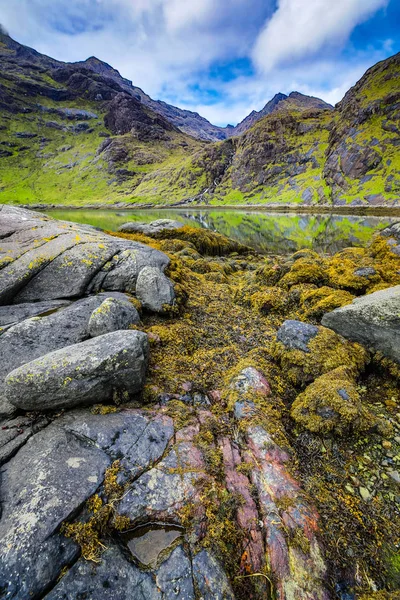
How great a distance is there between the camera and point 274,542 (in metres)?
4.06

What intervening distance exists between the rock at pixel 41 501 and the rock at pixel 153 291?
18.5ft

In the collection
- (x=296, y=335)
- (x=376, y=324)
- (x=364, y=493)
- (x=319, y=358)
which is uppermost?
(x=376, y=324)

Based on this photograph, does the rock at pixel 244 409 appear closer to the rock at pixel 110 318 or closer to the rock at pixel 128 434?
the rock at pixel 128 434

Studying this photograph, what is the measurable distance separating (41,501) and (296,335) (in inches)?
293

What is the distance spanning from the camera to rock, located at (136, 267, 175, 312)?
1023 centimetres

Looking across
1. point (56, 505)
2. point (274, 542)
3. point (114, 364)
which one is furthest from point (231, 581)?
point (114, 364)

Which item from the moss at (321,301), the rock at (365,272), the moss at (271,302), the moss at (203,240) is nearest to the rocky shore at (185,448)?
the moss at (321,301)

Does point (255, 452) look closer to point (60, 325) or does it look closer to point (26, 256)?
point (60, 325)

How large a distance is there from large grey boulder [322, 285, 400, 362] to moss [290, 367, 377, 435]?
82.6 inches

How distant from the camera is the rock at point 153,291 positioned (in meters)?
10.2

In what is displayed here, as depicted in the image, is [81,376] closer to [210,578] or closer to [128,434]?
[128,434]

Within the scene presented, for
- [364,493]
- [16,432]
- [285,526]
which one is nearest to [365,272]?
[364,493]

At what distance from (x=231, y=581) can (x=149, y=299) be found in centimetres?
805

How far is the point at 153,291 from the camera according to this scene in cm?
1037
